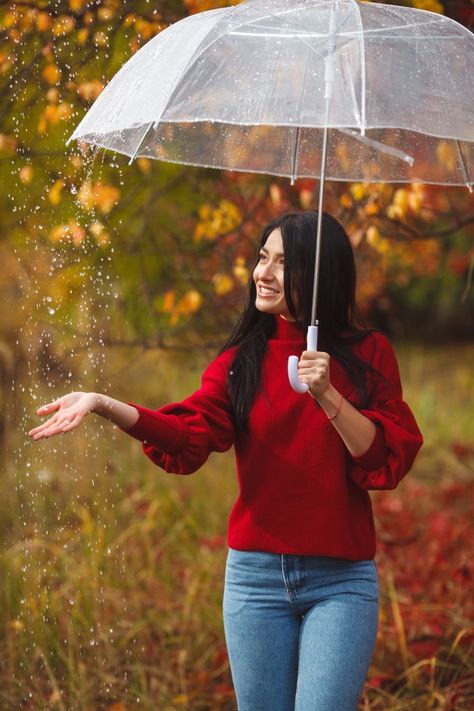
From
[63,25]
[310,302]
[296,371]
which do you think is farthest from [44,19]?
[296,371]

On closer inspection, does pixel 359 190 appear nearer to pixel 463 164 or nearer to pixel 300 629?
pixel 463 164

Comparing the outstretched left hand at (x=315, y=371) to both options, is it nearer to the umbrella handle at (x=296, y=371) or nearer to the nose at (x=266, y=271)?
the umbrella handle at (x=296, y=371)

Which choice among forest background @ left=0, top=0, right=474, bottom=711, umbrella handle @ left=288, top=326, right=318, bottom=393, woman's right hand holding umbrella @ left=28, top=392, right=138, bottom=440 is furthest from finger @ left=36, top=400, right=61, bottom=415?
forest background @ left=0, top=0, right=474, bottom=711

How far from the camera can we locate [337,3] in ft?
9.75

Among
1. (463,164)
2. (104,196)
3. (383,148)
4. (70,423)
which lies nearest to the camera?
(70,423)

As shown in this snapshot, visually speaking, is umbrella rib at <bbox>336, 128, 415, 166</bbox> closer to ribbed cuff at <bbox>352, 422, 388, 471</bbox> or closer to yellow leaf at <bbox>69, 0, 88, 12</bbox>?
ribbed cuff at <bbox>352, 422, 388, 471</bbox>

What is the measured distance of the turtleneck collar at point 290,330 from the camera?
3121 millimetres

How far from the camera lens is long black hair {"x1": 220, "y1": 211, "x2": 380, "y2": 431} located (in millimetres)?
3027

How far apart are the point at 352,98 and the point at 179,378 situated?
5.90 m

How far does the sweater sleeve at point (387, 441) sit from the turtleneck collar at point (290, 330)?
0.23m

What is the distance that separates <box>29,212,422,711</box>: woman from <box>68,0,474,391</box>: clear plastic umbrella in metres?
0.22

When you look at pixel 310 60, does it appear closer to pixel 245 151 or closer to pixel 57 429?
pixel 245 151

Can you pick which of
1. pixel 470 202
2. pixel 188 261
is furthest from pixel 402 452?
pixel 470 202

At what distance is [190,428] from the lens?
2973mm
